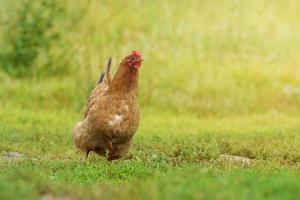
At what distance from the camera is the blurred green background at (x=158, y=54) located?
63.0ft

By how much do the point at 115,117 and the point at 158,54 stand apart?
28.8 ft

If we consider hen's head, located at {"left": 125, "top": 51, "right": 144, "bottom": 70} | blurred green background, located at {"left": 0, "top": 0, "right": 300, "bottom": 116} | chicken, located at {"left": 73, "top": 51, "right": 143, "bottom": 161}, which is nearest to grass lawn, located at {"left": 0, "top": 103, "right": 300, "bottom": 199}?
chicken, located at {"left": 73, "top": 51, "right": 143, "bottom": 161}

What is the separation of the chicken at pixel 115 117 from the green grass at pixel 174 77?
608 mm

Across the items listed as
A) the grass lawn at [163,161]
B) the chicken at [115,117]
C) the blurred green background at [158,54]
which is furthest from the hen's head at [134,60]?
the blurred green background at [158,54]

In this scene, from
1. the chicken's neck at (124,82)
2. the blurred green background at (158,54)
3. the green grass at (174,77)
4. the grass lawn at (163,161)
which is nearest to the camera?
the grass lawn at (163,161)

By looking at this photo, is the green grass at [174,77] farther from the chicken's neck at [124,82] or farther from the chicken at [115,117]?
the chicken's neck at [124,82]

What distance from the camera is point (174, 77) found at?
65.0ft

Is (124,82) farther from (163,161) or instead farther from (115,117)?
(163,161)

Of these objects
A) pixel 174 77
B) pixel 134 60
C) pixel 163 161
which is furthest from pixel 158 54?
pixel 163 161

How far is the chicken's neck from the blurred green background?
22.5 ft

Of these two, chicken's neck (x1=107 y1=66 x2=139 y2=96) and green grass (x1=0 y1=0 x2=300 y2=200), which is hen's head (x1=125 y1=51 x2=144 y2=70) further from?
green grass (x1=0 y1=0 x2=300 y2=200)

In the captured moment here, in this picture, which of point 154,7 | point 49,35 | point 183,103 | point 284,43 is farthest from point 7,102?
point 284,43

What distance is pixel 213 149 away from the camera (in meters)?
13.2

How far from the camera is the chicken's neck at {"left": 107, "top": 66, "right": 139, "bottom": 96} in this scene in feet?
39.1
